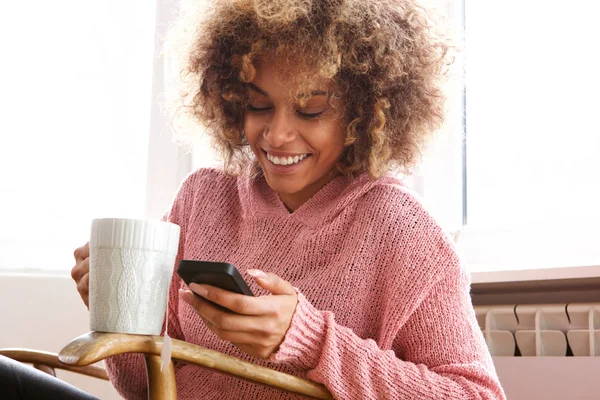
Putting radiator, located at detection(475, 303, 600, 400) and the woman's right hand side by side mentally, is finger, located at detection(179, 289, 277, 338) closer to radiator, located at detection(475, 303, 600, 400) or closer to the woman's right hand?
the woman's right hand

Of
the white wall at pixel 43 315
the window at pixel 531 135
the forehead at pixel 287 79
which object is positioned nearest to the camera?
the forehead at pixel 287 79

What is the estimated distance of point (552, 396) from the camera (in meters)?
1.55

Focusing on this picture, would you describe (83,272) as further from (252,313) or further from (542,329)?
(542,329)

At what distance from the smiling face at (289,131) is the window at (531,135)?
0.62 m

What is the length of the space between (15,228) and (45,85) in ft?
1.37

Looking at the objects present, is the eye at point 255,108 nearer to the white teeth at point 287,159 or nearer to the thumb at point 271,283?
the white teeth at point 287,159

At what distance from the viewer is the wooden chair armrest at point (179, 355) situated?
90 cm

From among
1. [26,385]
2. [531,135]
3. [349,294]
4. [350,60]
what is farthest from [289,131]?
[531,135]

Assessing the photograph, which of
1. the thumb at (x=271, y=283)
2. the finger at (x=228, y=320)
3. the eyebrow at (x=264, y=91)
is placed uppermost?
the eyebrow at (x=264, y=91)

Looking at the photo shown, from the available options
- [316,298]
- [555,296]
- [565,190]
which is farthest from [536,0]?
[316,298]

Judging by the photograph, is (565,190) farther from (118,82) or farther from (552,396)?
(118,82)

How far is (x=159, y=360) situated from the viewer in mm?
996

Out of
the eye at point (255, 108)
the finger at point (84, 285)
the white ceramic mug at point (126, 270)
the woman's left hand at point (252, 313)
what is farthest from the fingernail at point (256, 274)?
the eye at point (255, 108)

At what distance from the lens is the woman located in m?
1.19
